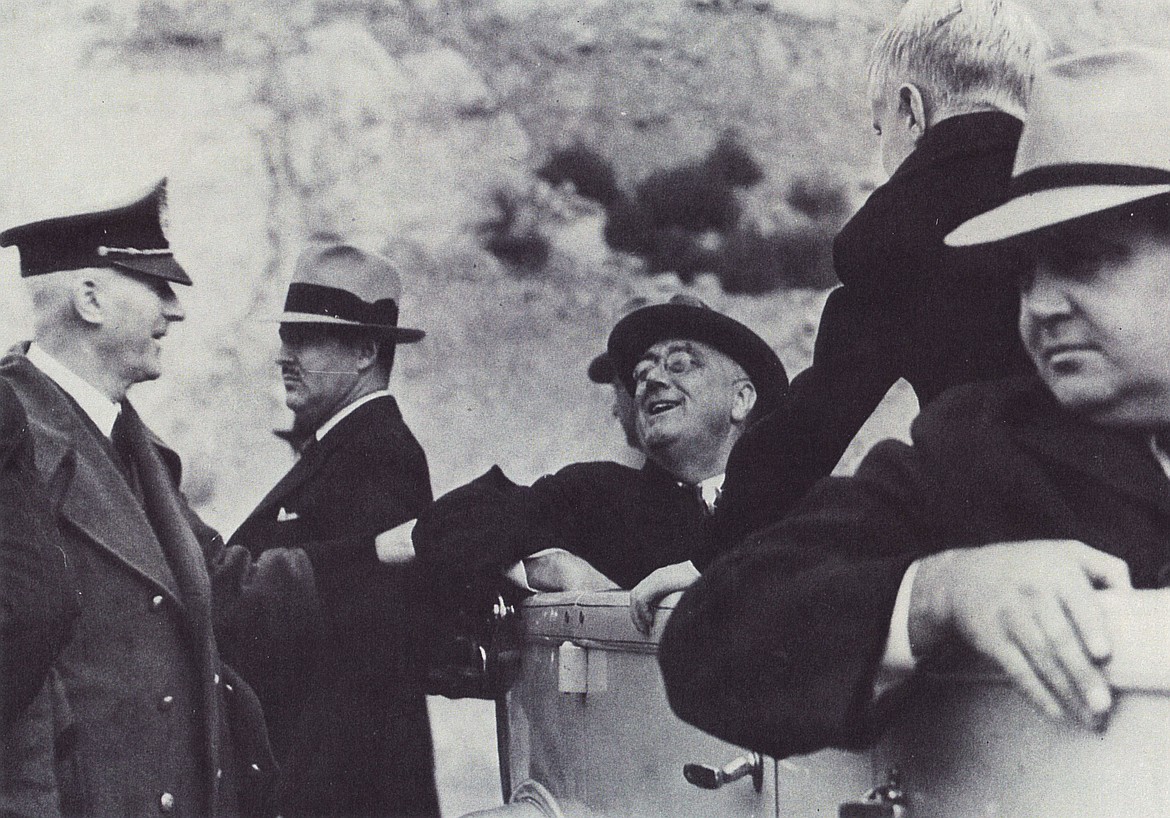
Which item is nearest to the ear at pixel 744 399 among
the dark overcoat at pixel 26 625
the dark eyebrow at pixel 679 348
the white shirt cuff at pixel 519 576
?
the dark eyebrow at pixel 679 348

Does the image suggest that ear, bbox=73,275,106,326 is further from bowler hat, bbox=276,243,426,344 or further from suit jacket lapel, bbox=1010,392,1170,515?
suit jacket lapel, bbox=1010,392,1170,515

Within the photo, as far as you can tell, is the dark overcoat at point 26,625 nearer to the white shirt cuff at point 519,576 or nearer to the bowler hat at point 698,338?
the white shirt cuff at point 519,576

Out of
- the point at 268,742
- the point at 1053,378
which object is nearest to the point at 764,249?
the point at 268,742

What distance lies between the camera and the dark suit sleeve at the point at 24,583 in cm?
187

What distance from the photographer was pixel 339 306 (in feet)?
9.50

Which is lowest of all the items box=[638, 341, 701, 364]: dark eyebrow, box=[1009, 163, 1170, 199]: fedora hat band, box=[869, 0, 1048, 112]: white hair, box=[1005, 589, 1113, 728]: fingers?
box=[1005, 589, 1113, 728]: fingers

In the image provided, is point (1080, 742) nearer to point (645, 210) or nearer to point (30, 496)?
point (30, 496)

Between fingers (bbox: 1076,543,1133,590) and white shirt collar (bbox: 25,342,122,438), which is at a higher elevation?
white shirt collar (bbox: 25,342,122,438)

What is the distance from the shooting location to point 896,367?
1589 millimetres

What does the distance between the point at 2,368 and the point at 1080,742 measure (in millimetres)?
1931

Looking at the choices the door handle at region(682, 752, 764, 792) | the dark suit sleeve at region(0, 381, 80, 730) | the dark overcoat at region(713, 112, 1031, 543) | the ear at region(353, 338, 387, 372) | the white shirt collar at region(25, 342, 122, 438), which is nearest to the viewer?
the door handle at region(682, 752, 764, 792)

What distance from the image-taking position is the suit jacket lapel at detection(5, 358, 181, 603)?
2.26m

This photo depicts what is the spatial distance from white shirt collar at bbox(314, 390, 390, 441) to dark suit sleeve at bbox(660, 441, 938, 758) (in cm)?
186

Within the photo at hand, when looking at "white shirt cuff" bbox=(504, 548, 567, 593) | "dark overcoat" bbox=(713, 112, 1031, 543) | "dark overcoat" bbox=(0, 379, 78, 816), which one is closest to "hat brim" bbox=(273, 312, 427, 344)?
"white shirt cuff" bbox=(504, 548, 567, 593)
